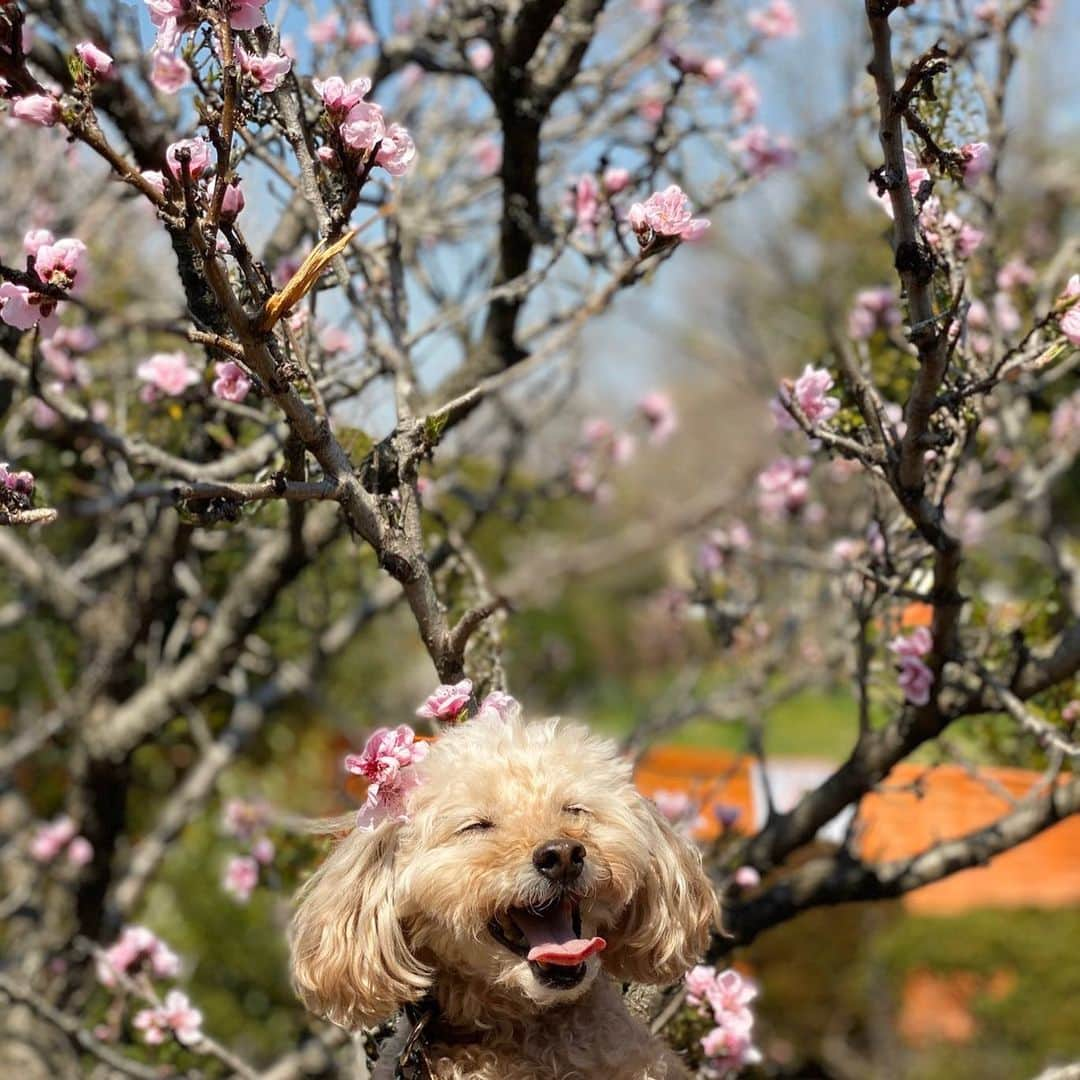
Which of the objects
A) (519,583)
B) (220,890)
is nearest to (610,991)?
(519,583)

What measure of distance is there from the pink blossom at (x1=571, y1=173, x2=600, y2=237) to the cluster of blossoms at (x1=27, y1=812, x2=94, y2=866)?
9.37 ft

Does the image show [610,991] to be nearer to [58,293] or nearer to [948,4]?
[58,293]

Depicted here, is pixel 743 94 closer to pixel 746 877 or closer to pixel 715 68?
pixel 715 68

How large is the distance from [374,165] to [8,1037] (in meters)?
3.70

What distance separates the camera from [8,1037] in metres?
4.40

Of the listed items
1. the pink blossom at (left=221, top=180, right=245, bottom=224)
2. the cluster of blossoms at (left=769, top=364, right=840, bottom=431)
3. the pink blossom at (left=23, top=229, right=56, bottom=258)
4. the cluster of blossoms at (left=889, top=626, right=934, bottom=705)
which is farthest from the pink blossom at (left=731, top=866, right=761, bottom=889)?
the pink blossom at (left=23, top=229, right=56, bottom=258)

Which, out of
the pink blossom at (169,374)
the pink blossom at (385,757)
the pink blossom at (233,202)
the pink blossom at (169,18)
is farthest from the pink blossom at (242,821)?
the pink blossom at (169,18)

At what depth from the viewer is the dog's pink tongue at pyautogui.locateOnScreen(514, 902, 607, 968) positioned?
6.21 ft

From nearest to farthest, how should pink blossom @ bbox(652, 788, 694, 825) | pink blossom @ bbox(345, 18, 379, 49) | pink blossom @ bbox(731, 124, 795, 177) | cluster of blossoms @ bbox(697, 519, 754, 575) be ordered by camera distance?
pink blossom @ bbox(652, 788, 694, 825)
pink blossom @ bbox(731, 124, 795, 177)
pink blossom @ bbox(345, 18, 379, 49)
cluster of blossoms @ bbox(697, 519, 754, 575)

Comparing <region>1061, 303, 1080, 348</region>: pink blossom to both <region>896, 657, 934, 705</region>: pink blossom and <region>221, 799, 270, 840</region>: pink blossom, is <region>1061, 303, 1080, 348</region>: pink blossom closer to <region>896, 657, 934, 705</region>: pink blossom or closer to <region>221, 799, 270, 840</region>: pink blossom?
<region>896, 657, 934, 705</region>: pink blossom

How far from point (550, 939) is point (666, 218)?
123cm

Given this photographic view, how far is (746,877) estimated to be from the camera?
311 centimetres

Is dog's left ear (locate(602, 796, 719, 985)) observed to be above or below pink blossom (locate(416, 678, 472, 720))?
below

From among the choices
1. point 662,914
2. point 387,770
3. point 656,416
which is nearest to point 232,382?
point 387,770
